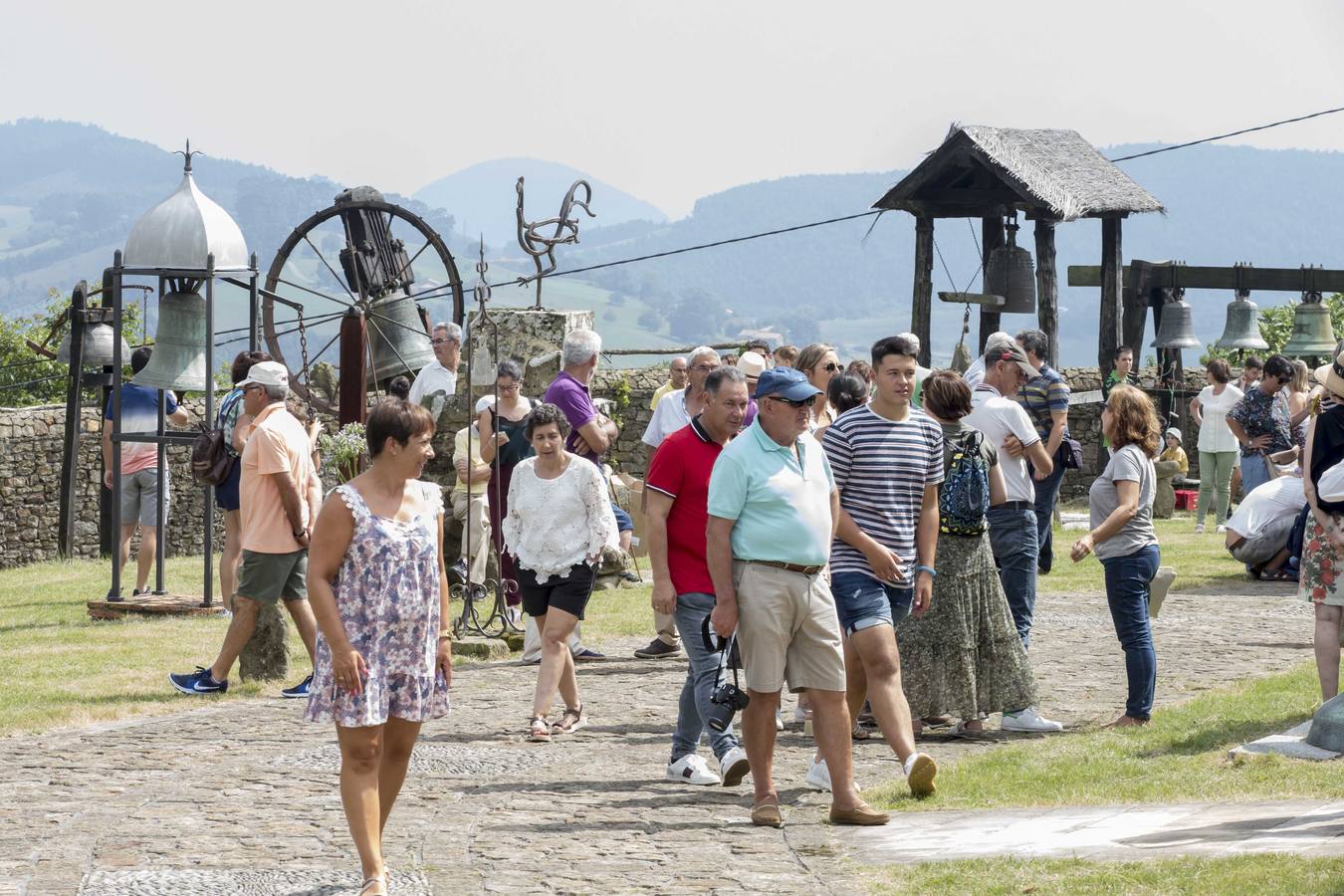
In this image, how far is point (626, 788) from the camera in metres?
7.77

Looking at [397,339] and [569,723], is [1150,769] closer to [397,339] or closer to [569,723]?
[569,723]

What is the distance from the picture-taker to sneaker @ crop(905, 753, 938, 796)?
724 centimetres

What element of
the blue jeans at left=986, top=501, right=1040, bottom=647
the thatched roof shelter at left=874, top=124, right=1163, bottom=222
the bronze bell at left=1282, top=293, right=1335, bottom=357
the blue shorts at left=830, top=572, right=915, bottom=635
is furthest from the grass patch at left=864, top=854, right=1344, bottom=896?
the bronze bell at left=1282, top=293, right=1335, bottom=357

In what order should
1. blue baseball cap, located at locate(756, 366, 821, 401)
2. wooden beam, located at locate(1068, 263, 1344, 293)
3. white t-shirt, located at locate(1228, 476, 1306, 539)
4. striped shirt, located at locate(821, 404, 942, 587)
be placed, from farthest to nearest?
wooden beam, located at locate(1068, 263, 1344, 293) < white t-shirt, located at locate(1228, 476, 1306, 539) < striped shirt, located at locate(821, 404, 942, 587) < blue baseball cap, located at locate(756, 366, 821, 401)

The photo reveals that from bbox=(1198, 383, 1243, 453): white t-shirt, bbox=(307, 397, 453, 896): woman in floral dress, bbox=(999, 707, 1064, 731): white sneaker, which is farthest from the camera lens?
bbox=(1198, 383, 1243, 453): white t-shirt

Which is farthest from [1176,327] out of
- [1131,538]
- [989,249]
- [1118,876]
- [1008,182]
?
[1118,876]

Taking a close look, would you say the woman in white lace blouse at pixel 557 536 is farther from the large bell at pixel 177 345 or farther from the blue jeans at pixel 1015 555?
the large bell at pixel 177 345

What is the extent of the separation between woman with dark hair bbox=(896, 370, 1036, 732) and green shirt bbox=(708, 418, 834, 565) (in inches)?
67.4

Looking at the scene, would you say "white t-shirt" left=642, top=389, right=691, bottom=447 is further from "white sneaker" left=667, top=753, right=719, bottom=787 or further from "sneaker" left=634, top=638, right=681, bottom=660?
"white sneaker" left=667, top=753, right=719, bottom=787

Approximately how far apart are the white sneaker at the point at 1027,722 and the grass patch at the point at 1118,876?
2943 mm

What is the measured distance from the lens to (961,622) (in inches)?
339

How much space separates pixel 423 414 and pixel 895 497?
2.44 metres

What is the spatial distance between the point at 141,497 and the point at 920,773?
9819 mm

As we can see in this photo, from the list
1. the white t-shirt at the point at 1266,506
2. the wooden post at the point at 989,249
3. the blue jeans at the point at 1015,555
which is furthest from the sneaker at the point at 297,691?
the wooden post at the point at 989,249
